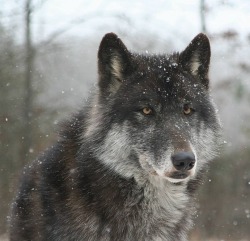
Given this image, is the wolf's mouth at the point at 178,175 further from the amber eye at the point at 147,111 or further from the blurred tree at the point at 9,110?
the blurred tree at the point at 9,110

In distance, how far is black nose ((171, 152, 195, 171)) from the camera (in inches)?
165

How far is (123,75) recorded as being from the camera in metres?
4.78

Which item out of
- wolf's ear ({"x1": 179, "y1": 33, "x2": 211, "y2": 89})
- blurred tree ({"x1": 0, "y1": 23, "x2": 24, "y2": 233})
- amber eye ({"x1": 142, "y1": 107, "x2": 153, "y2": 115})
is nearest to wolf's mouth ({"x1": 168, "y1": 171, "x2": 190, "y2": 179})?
amber eye ({"x1": 142, "y1": 107, "x2": 153, "y2": 115})

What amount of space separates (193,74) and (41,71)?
10.5 m

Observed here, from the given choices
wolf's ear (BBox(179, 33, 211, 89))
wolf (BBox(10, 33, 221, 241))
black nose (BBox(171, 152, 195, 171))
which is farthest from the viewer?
wolf's ear (BBox(179, 33, 211, 89))

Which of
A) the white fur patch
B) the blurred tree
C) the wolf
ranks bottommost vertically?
the blurred tree

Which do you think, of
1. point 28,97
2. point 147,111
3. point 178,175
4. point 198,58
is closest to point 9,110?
point 28,97

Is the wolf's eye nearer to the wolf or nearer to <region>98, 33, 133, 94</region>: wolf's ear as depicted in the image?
the wolf

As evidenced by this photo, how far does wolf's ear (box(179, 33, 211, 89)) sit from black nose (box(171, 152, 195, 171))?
3.47 ft

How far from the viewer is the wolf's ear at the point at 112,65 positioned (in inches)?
185

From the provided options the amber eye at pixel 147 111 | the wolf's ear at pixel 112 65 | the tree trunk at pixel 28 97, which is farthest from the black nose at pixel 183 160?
the tree trunk at pixel 28 97

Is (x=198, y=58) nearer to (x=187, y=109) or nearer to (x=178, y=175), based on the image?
(x=187, y=109)

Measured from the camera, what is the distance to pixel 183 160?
419cm

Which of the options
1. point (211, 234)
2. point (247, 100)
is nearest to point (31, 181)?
point (211, 234)
